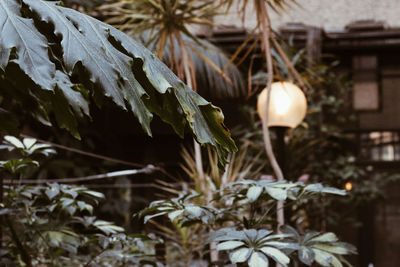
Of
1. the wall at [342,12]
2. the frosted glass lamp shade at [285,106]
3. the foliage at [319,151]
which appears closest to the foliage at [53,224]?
the frosted glass lamp shade at [285,106]

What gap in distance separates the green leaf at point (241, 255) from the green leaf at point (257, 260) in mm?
17

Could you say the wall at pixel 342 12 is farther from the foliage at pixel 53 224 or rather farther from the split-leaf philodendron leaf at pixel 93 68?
the split-leaf philodendron leaf at pixel 93 68

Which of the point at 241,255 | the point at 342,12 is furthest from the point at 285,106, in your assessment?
the point at 342,12

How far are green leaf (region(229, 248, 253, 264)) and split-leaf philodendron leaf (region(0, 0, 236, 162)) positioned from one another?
36cm

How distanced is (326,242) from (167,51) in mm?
4002

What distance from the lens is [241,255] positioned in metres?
1.57

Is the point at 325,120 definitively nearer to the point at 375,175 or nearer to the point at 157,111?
the point at 375,175

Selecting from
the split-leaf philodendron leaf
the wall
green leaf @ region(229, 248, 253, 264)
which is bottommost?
green leaf @ region(229, 248, 253, 264)

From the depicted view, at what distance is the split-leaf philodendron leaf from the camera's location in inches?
43.7

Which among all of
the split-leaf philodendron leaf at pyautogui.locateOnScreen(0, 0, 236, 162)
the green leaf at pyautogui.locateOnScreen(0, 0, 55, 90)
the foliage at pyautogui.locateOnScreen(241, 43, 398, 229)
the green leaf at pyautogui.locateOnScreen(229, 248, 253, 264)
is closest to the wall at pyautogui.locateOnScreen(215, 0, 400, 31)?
the foliage at pyautogui.locateOnScreen(241, 43, 398, 229)

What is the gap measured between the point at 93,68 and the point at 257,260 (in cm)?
77

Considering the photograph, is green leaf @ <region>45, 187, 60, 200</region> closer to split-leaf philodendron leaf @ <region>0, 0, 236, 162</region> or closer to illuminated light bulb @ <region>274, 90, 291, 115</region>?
split-leaf philodendron leaf @ <region>0, 0, 236, 162</region>

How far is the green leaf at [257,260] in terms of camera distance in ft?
5.03

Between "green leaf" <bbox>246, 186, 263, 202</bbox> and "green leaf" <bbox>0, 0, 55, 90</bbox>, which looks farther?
"green leaf" <bbox>246, 186, 263, 202</bbox>
